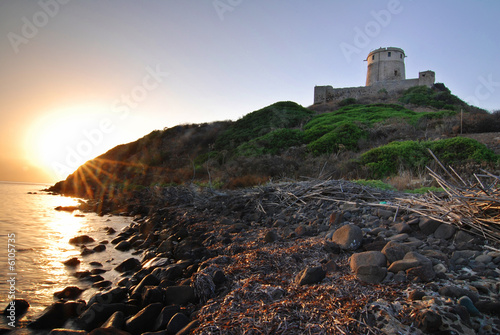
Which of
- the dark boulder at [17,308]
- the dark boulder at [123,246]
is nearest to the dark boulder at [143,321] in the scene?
the dark boulder at [17,308]

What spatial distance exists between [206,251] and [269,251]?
3.92ft

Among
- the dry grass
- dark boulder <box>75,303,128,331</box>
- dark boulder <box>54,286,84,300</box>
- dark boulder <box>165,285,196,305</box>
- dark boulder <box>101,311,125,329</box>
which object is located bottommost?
dark boulder <box>54,286,84,300</box>

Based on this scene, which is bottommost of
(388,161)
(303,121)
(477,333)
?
(477,333)

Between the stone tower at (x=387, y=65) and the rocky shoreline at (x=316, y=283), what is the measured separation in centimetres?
4503

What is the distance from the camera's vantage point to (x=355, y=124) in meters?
16.0

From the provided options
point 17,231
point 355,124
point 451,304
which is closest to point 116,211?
point 17,231

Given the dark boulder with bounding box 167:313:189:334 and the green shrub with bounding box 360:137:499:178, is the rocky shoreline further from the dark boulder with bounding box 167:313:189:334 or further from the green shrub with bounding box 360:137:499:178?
the green shrub with bounding box 360:137:499:178

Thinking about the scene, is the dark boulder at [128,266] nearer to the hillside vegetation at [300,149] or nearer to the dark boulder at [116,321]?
the dark boulder at [116,321]

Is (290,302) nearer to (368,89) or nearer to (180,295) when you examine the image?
(180,295)

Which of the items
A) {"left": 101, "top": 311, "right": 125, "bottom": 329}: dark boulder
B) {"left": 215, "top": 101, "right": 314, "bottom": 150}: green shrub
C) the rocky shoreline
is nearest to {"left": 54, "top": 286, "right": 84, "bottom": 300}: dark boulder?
the rocky shoreline

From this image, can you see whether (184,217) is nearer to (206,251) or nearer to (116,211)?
(206,251)

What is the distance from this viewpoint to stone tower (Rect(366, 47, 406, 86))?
4338 centimetres

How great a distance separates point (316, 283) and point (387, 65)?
50.0m

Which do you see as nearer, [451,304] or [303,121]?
[451,304]
